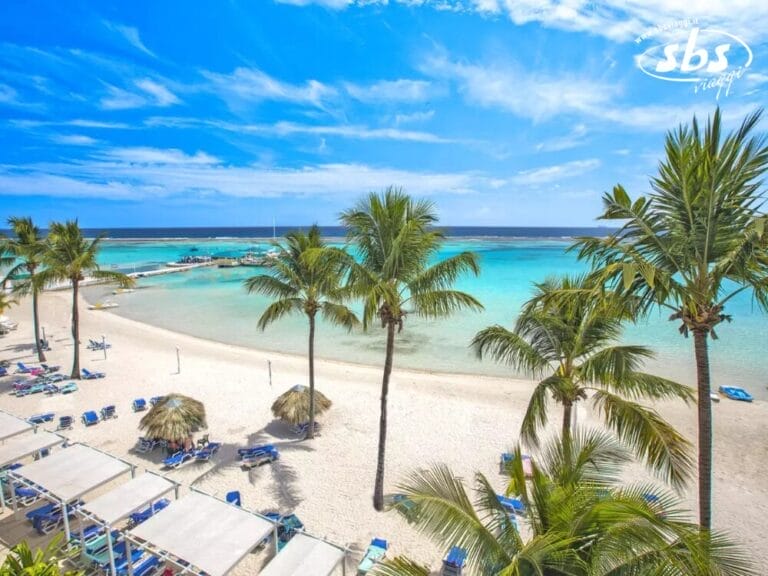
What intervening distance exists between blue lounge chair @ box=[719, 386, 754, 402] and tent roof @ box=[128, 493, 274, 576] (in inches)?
723

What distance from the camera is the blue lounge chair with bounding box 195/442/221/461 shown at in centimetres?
1055

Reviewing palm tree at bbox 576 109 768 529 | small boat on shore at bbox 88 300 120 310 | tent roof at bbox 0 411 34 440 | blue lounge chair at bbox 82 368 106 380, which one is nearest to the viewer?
palm tree at bbox 576 109 768 529

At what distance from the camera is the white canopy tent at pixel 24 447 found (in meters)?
8.60

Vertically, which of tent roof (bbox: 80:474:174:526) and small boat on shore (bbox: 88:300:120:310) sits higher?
tent roof (bbox: 80:474:174:526)

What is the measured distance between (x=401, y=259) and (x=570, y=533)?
5149 mm

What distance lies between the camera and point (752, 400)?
1573cm

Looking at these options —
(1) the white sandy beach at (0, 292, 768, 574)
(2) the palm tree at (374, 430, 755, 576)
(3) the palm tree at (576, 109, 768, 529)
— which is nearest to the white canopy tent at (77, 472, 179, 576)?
(1) the white sandy beach at (0, 292, 768, 574)

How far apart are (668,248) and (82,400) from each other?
59.0ft

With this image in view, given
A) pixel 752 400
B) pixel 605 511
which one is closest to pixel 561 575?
pixel 605 511

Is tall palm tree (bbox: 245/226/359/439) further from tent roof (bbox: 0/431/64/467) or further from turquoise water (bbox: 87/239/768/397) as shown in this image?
turquoise water (bbox: 87/239/768/397)

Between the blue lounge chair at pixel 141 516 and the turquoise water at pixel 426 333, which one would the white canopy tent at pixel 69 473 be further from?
the turquoise water at pixel 426 333

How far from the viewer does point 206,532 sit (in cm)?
634

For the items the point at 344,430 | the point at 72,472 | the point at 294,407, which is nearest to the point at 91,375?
the point at 294,407

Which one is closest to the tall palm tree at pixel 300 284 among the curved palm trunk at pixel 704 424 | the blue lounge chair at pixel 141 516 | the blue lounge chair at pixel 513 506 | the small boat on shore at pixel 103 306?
the blue lounge chair at pixel 141 516
